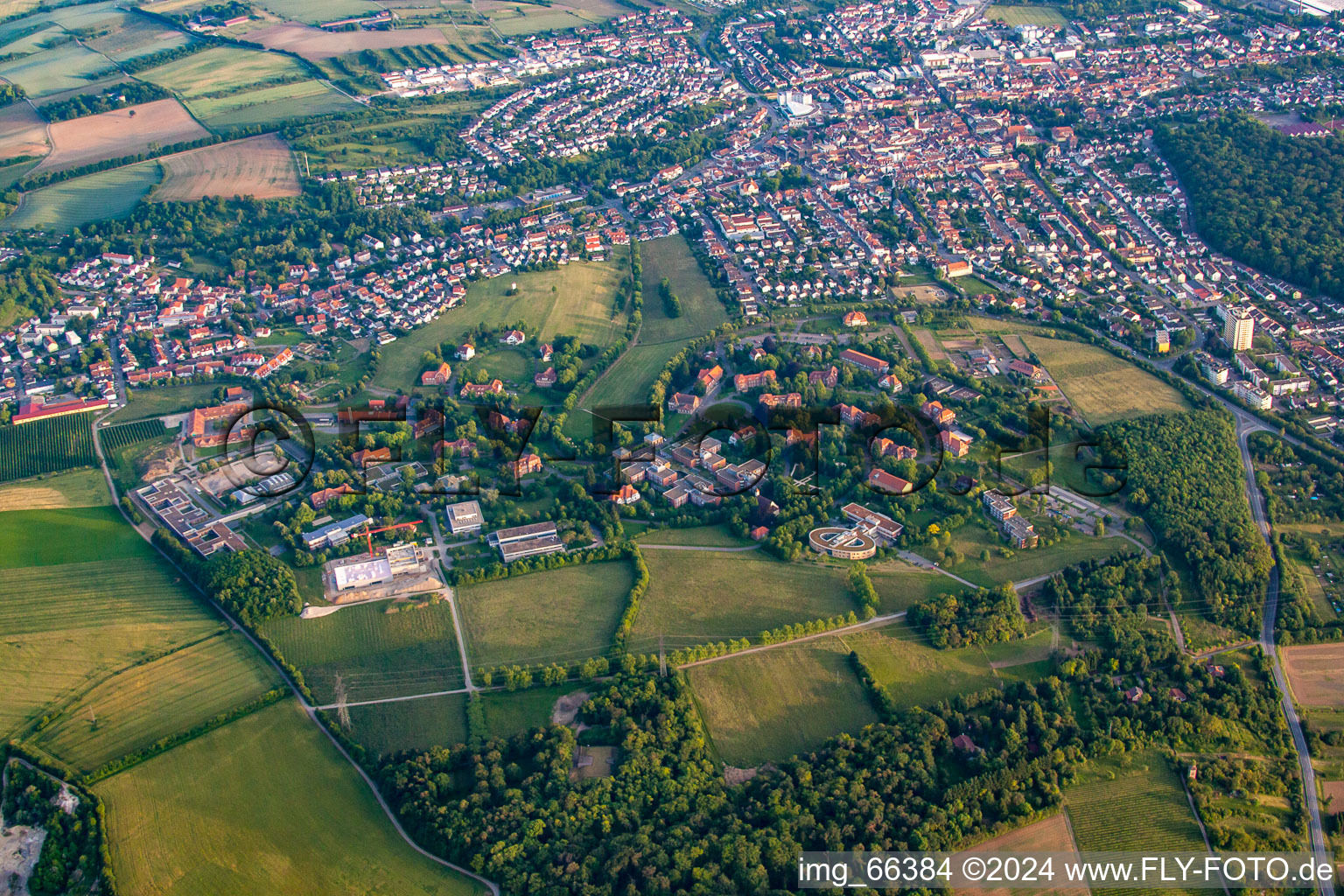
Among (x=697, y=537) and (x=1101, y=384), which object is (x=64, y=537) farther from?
(x=1101, y=384)

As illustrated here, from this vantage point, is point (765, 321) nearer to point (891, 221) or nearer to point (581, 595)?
point (891, 221)

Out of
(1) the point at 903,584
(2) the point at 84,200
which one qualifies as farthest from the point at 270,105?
(1) the point at 903,584

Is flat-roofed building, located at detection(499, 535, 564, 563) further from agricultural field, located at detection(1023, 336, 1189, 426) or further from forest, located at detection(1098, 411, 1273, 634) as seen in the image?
agricultural field, located at detection(1023, 336, 1189, 426)

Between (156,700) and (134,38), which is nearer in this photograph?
(156,700)

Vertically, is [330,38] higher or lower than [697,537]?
higher

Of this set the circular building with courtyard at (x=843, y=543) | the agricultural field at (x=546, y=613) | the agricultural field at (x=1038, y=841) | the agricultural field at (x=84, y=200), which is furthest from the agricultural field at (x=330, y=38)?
the agricultural field at (x=1038, y=841)

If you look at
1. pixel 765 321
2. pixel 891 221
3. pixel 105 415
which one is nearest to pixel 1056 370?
pixel 765 321
